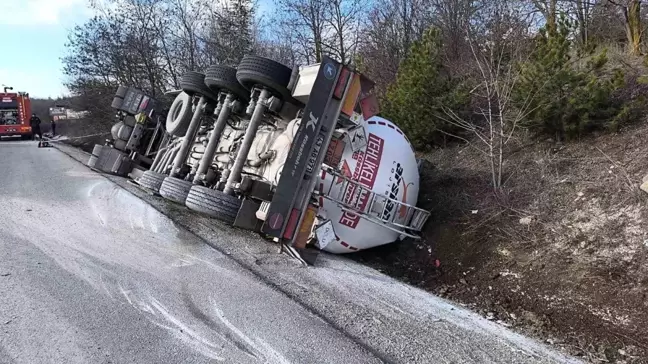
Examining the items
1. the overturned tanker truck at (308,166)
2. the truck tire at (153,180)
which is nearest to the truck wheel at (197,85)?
the overturned tanker truck at (308,166)

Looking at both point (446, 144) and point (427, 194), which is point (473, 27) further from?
point (427, 194)

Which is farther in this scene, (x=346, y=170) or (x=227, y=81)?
(x=227, y=81)

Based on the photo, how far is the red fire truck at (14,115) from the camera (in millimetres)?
27281

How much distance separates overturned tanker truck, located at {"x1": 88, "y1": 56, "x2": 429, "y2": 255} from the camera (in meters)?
4.52

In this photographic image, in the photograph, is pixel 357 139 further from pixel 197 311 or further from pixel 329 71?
pixel 197 311

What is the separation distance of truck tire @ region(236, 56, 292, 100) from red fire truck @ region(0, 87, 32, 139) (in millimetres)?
27973

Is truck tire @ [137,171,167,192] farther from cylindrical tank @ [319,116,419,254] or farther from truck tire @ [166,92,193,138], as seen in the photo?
cylindrical tank @ [319,116,419,254]

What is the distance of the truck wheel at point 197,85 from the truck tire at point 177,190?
1525mm

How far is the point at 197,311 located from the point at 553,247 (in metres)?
3.25

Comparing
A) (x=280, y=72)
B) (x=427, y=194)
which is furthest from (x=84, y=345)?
(x=427, y=194)

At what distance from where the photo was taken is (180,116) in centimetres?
751

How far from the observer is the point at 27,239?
4566 mm

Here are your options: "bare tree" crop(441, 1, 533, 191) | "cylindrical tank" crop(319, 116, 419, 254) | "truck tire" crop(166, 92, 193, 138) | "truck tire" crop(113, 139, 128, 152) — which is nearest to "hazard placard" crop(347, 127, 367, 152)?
"cylindrical tank" crop(319, 116, 419, 254)

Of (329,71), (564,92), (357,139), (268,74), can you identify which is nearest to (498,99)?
(564,92)
